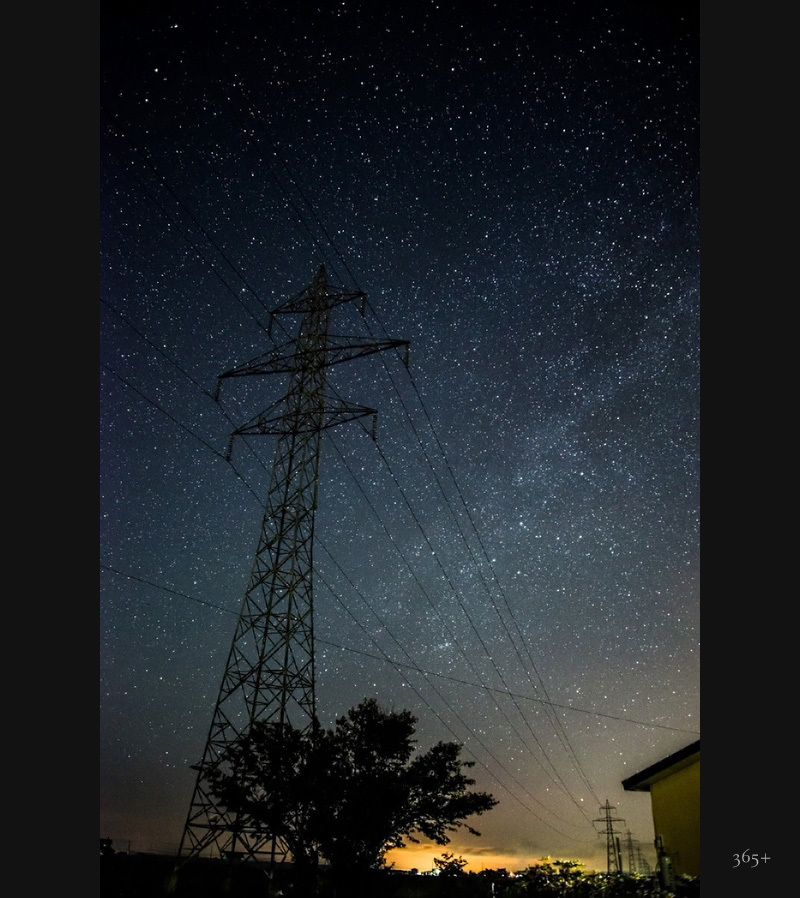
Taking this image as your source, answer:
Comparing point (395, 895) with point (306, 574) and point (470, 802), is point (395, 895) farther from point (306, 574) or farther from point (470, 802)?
point (306, 574)

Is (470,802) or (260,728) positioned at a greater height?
(260,728)

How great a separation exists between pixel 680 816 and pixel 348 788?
10.1 meters

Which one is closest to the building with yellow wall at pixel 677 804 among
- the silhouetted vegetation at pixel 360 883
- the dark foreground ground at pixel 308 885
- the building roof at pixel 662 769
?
the building roof at pixel 662 769

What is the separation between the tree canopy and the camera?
15.2 metres

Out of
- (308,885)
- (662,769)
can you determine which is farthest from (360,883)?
(662,769)

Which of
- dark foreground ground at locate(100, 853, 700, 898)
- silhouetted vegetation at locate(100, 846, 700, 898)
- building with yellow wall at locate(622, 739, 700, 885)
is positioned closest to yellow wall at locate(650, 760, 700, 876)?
building with yellow wall at locate(622, 739, 700, 885)

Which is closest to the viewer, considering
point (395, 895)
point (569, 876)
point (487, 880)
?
point (569, 876)

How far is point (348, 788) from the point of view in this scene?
1583cm

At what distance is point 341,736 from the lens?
1698 centimetres

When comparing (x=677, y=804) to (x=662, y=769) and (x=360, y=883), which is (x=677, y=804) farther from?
(x=360, y=883)

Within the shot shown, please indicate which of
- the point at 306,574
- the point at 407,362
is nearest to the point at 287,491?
the point at 306,574

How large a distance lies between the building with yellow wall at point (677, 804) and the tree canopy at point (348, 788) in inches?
221

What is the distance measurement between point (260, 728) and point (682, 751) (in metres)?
11.2

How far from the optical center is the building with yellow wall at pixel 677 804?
18.8 meters
